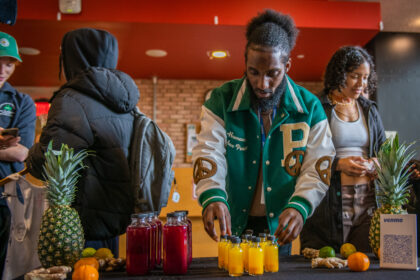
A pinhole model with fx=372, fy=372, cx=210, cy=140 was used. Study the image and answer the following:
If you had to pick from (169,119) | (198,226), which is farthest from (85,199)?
(169,119)

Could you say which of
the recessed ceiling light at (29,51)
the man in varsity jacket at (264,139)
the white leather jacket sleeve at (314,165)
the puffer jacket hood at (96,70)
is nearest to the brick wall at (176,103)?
the recessed ceiling light at (29,51)

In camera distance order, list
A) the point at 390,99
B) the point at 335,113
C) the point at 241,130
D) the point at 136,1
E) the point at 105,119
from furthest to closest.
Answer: the point at 390,99
the point at 136,1
the point at 335,113
the point at 105,119
the point at 241,130

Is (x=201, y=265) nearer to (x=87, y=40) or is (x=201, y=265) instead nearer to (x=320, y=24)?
(x=87, y=40)

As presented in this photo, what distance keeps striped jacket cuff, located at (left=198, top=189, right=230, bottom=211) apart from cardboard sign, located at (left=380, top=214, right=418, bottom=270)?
57 centimetres

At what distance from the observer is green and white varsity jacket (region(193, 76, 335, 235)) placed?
158 cm

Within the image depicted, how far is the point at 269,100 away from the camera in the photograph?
5.47ft

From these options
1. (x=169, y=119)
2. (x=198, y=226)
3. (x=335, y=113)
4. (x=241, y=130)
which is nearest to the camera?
(x=241, y=130)

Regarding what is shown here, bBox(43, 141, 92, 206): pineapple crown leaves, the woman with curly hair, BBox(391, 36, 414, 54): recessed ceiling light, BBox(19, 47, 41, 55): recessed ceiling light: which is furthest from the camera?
BBox(19, 47, 41, 55): recessed ceiling light

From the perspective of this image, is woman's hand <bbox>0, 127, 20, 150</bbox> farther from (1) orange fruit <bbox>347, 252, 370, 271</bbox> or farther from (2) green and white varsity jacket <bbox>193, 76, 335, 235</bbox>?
(1) orange fruit <bbox>347, 252, 370, 271</bbox>

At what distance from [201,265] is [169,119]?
21.0ft

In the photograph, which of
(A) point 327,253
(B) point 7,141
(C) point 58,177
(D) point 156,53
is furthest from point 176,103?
(A) point 327,253

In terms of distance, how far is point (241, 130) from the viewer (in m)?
1.66

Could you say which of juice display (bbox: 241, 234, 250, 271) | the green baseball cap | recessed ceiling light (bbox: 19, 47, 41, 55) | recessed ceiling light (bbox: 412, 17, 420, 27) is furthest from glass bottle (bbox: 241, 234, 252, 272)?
recessed ceiling light (bbox: 19, 47, 41, 55)

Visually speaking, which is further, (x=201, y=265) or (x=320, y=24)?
(x=320, y=24)
